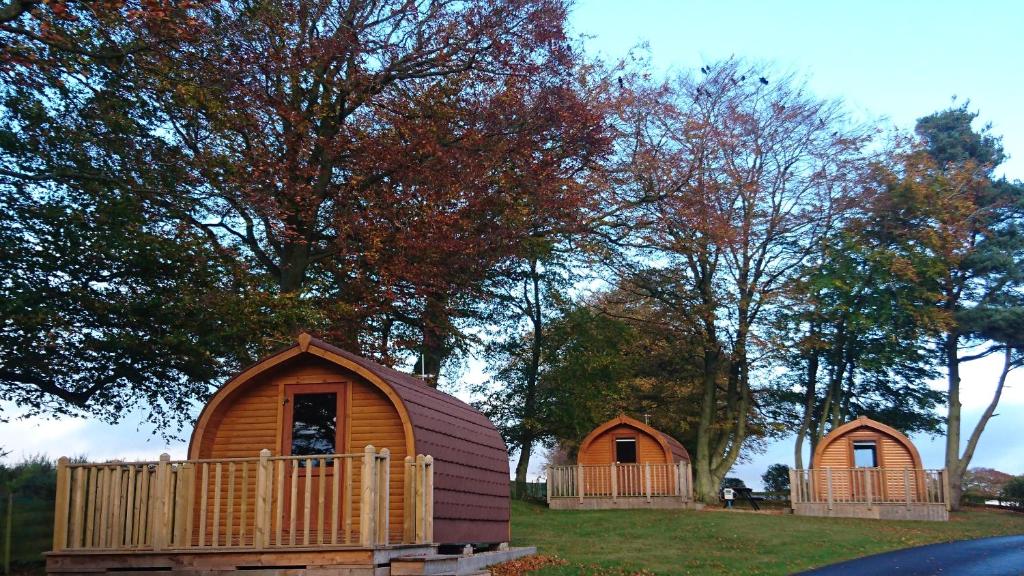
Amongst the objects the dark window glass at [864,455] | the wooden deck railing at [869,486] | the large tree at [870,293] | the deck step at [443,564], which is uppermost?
the large tree at [870,293]

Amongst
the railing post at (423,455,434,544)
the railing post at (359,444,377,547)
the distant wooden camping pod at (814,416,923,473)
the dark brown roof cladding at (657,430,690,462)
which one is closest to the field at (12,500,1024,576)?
the distant wooden camping pod at (814,416,923,473)

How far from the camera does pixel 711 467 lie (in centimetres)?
4334

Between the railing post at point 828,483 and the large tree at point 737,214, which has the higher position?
the large tree at point 737,214

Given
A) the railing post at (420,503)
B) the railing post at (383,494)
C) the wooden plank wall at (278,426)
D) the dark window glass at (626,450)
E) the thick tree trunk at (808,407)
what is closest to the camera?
the railing post at (383,494)

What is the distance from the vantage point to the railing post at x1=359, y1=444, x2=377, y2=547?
13.0m

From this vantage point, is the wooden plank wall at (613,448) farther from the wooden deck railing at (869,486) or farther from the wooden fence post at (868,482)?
the wooden fence post at (868,482)

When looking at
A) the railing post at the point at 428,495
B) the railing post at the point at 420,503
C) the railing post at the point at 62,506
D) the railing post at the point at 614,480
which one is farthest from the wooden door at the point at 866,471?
the railing post at the point at 62,506

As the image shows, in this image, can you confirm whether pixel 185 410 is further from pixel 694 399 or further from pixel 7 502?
pixel 694 399

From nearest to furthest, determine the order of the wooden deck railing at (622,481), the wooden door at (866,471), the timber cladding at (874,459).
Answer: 1. the wooden door at (866,471)
2. the timber cladding at (874,459)
3. the wooden deck railing at (622,481)

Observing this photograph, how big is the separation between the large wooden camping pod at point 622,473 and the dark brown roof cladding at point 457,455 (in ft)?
54.9

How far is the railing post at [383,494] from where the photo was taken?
13594 mm

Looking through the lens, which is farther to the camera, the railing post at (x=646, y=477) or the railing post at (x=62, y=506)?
the railing post at (x=646, y=477)

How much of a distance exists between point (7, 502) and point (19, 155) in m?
7.49

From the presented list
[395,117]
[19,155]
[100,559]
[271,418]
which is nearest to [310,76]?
[395,117]
